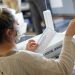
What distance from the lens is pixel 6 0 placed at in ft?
5.67

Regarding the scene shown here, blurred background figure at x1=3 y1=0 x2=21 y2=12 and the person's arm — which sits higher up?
blurred background figure at x1=3 y1=0 x2=21 y2=12

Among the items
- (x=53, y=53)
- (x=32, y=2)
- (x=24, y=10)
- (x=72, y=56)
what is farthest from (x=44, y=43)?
(x=24, y=10)

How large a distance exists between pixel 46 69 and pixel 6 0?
0.96 metres

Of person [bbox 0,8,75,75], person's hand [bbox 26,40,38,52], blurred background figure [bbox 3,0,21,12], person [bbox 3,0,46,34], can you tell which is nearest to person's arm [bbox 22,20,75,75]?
person [bbox 0,8,75,75]

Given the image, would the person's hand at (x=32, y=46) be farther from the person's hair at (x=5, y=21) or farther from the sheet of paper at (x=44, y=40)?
the person's hair at (x=5, y=21)

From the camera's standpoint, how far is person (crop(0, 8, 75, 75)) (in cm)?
89

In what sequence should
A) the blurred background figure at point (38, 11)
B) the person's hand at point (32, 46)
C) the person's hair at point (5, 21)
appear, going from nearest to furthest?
the person's hair at point (5, 21), the person's hand at point (32, 46), the blurred background figure at point (38, 11)

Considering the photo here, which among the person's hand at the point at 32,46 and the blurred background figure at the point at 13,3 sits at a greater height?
the blurred background figure at the point at 13,3

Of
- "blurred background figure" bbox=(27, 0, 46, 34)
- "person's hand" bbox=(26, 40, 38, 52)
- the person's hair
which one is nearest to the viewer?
the person's hair

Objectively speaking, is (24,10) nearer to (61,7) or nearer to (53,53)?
(61,7)

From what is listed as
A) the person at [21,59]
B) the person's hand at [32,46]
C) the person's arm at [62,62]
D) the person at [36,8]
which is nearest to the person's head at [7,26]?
the person at [21,59]

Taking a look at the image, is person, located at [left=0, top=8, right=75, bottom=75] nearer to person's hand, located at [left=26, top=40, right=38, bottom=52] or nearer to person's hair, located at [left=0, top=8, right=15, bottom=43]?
person's hair, located at [left=0, top=8, right=15, bottom=43]

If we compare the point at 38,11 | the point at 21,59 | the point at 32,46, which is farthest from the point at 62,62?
the point at 38,11

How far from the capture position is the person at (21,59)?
889 mm
